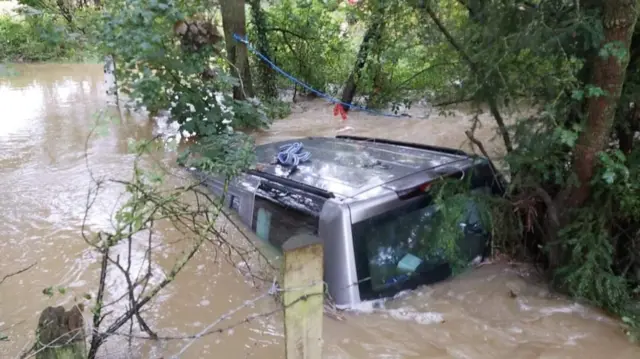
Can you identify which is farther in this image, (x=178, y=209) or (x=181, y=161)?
(x=181, y=161)

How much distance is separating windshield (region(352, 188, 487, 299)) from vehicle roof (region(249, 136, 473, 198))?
8.4 inches

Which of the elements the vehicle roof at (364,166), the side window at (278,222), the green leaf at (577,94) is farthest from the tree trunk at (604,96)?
the side window at (278,222)

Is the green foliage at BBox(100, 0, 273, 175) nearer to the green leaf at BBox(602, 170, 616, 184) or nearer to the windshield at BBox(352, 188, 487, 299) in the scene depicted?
the windshield at BBox(352, 188, 487, 299)

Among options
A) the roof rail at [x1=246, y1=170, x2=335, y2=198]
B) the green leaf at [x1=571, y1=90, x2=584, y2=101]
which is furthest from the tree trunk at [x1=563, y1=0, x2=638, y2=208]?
the roof rail at [x1=246, y1=170, x2=335, y2=198]

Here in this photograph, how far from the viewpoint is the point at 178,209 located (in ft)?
10.9

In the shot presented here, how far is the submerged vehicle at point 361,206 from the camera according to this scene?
3344 mm

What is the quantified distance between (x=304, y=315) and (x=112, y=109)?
10.1m

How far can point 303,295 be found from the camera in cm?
230

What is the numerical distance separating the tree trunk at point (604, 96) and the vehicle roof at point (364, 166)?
818 mm

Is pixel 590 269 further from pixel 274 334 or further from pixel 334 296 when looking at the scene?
pixel 274 334

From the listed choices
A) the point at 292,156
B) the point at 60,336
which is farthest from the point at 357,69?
the point at 60,336

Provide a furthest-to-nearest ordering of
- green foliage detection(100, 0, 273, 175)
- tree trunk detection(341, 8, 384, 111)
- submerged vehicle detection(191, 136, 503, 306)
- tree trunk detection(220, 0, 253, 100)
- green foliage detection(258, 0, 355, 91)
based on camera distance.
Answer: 1. green foliage detection(258, 0, 355, 91)
2. tree trunk detection(220, 0, 253, 100)
3. tree trunk detection(341, 8, 384, 111)
4. green foliage detection(100, 0, 273, 175)
5. submerged vehicle detection(191, 136, 503, 306)

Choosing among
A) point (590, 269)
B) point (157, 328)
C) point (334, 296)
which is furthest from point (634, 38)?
point (157, 328)

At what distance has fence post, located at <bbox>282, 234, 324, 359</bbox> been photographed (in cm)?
225
